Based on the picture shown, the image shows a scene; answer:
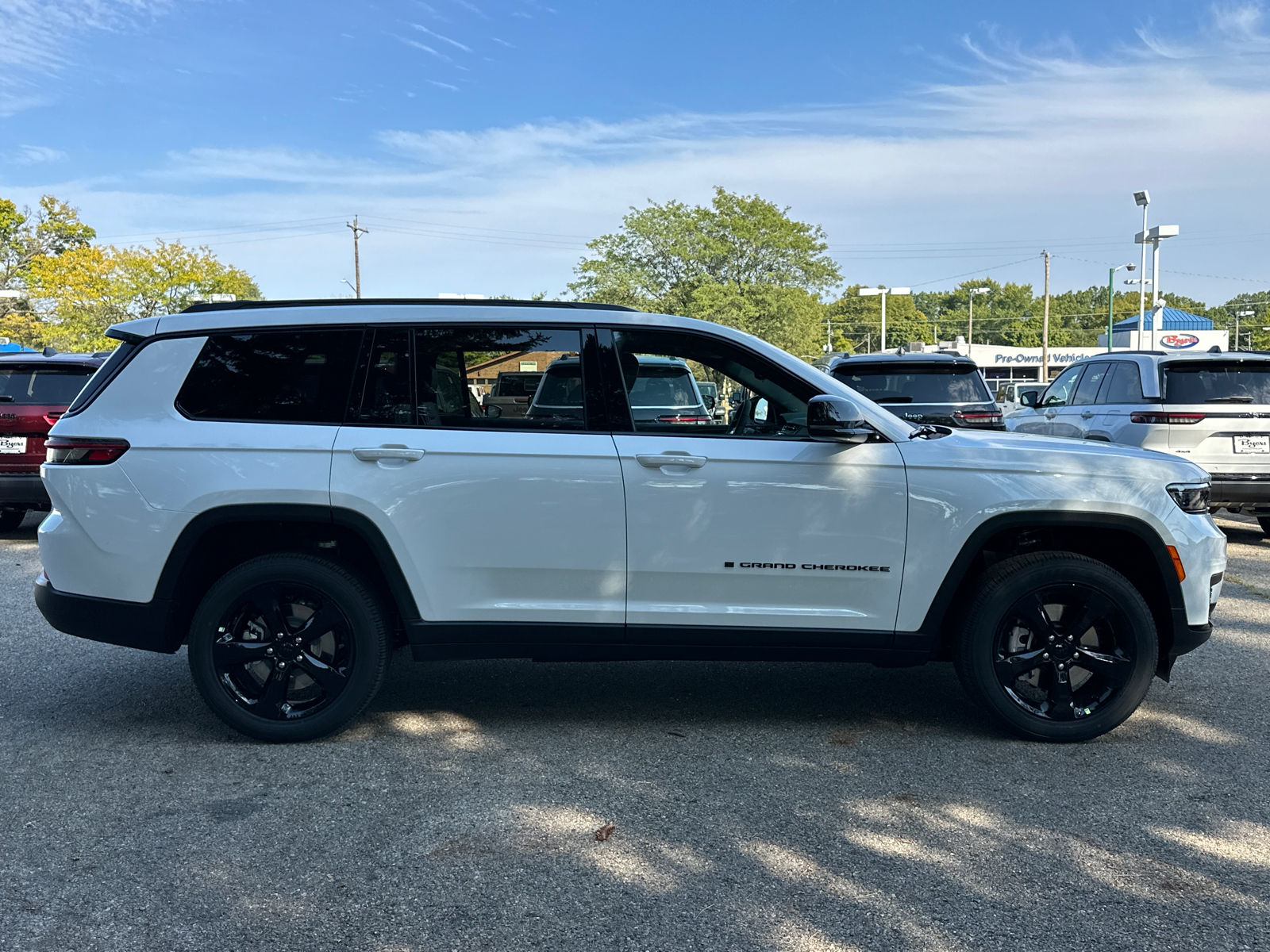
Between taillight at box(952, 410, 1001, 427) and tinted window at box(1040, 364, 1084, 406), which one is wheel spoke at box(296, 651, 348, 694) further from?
tinted window at box(1040, 364, 1084, 406)

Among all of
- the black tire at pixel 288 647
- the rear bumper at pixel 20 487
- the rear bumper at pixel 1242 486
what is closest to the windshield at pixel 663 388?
the black tire at pixel 288 647

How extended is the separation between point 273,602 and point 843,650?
2.39 metres

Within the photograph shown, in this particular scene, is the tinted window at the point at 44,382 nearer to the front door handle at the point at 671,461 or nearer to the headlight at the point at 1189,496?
the front door handle at the point at 671,461

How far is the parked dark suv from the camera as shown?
1099 centimetres

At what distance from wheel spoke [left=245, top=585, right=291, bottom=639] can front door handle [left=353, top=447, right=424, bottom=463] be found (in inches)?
26.4

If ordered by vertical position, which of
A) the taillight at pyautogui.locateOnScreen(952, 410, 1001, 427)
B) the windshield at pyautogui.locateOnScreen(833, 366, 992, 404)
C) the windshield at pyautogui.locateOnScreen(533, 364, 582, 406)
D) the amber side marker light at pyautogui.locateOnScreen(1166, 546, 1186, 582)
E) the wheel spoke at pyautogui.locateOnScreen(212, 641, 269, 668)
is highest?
the windshield at pyautogui.locateOnScreen(833, 366, 992, 404)

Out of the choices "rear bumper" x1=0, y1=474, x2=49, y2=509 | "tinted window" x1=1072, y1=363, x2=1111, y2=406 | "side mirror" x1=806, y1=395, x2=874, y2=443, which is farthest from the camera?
"tinted window" x1=1072, y1=363, x2=1111, y2=406

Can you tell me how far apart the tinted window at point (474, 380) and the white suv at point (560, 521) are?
1 cm

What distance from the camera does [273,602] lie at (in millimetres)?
4516

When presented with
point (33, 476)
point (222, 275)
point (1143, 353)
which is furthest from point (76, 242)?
point (1143, 353)

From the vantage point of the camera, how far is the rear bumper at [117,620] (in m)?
4.52

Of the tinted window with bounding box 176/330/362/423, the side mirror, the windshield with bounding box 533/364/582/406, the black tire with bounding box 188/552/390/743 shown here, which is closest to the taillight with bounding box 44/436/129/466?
the tinted window with bounding box 176/330/362/423

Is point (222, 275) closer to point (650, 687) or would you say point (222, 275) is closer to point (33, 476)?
point (33, 476)

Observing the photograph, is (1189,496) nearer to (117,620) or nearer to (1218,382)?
(117,620)
